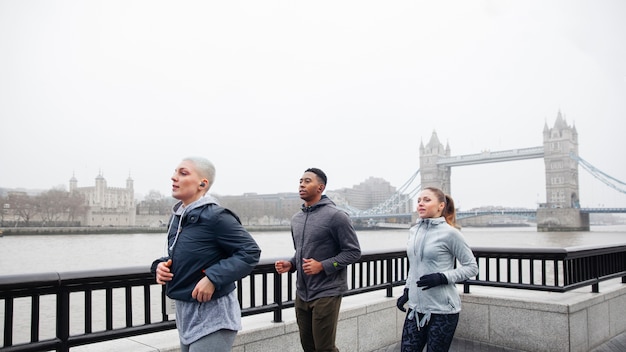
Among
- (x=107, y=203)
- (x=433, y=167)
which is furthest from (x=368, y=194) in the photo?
(x=107, y=203)

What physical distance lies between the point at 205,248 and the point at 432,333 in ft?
5.51

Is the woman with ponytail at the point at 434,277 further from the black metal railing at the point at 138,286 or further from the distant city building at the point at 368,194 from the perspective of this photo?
the distant city building at the point at 368,194

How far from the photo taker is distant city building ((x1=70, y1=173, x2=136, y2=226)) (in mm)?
66812

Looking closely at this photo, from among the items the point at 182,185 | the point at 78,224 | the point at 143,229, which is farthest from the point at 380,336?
the point at 78,224

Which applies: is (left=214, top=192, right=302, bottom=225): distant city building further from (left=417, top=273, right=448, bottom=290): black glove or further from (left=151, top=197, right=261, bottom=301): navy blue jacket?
(left=151, top=197, right=261, bottom=301): navy blue jacket

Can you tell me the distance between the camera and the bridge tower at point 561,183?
216 feet

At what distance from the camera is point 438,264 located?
10.4 ft

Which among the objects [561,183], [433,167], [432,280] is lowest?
[432,280]

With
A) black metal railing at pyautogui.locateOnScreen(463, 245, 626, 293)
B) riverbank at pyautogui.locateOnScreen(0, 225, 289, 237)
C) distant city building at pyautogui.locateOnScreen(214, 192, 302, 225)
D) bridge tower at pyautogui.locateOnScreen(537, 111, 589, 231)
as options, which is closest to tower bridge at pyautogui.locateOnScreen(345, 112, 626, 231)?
bridge tower at pyautogui.locateOnScreen(537, 111, 589, 231)

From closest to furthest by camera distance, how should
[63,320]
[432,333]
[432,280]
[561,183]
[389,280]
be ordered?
[63,320] < [432,280] < [432,333] < [389,280] < [561,183]

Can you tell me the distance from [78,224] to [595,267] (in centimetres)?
6719

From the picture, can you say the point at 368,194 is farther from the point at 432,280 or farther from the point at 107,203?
the point at 432,280

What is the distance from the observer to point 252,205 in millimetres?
77375

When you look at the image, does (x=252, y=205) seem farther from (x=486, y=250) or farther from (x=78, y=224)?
(x=486, y=250)
